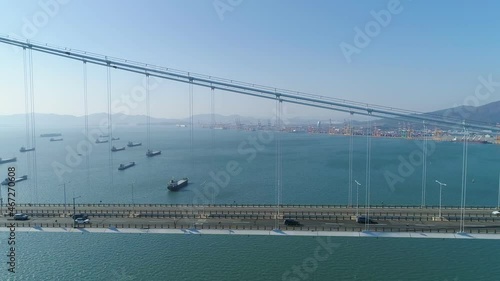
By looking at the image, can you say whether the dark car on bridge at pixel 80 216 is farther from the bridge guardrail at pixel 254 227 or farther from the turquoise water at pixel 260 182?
the turquoise water at pixel 260 182

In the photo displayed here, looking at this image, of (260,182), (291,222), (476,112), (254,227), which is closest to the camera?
(254,227)

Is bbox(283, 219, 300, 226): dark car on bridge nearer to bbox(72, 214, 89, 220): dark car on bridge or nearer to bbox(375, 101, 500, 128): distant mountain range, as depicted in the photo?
bbox(72, 214, 89, 220): dark car on bridge

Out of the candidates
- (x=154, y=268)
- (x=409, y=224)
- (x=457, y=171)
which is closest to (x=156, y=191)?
(x=154, y=268)

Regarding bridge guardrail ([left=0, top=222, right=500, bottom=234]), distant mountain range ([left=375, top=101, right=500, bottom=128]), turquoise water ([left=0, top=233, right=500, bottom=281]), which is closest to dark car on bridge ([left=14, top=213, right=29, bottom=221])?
bridge guardrail ([left=0, top=222, right=500, bottom=234])

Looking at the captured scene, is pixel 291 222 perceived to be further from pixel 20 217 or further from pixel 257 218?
pixel 20 217

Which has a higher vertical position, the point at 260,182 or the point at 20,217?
the point at 20,217

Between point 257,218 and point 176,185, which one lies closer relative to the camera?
point 257,218

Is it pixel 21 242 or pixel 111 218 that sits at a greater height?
pixel 111 218

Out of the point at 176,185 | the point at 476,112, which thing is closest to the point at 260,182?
the point at 176,185

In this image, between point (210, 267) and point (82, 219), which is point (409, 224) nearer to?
point (210, 267)

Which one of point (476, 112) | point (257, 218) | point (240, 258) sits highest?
point (476, 112)

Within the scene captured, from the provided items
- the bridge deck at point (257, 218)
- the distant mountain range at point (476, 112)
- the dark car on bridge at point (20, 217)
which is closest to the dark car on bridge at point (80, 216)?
the bridge deck at point (257, 218)
